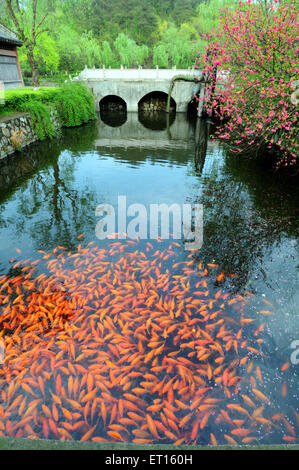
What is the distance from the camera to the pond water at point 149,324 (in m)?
3.74

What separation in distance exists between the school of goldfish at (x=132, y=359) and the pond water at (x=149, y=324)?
0.06 feet

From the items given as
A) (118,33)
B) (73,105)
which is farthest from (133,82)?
(118,33)

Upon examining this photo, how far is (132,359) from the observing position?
14.8 feet

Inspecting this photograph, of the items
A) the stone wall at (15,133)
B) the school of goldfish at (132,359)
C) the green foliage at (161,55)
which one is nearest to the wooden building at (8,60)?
the stone wall at (15,133)

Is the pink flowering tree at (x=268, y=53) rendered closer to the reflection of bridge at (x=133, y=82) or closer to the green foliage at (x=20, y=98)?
the green foliage at (x=20, y=98)

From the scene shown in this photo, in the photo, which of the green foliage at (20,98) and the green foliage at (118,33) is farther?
the green foliage at (118,33)

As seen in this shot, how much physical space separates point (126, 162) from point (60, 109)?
11.0 meters

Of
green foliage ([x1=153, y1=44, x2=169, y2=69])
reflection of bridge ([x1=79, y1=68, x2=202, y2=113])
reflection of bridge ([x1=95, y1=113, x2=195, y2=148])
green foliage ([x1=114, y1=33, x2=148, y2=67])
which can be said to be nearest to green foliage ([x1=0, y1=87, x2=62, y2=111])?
reflection of bridge ([x1=95, y1=113, x2=195, y2=148])

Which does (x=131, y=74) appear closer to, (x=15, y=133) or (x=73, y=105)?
(x=73, y=105)

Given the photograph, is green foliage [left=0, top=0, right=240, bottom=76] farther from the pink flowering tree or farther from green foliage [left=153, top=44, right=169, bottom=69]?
the pink flowering tree

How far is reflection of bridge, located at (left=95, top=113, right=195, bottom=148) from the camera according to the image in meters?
19.0
